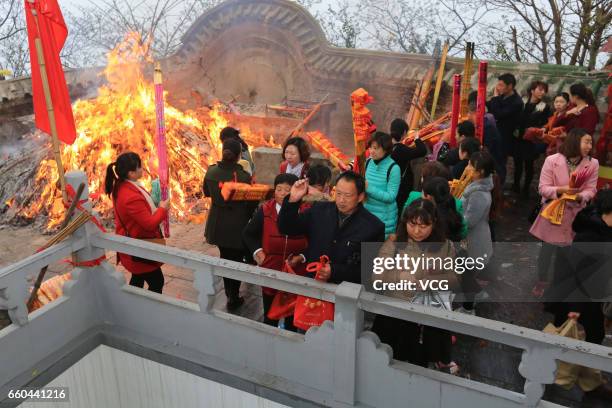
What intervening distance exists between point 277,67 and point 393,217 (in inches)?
514

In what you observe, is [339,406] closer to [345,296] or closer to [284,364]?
[284,364]

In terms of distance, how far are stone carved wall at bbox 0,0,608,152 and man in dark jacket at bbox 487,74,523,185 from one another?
16.7 feet

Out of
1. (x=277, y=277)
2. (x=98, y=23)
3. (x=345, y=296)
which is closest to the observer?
(x=345, y=296)

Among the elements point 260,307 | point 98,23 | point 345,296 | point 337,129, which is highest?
point 98,23

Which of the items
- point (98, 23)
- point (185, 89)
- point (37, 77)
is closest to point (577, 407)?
Answer: point (37, 77)

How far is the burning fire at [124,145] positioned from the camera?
31.0 feet

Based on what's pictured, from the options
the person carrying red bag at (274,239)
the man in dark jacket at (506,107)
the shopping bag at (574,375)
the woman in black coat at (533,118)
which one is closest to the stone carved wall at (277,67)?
the woman in black coat at (533,118)

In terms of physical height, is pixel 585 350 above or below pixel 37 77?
below

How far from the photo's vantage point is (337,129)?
1623 cm

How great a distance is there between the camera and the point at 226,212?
5117mm

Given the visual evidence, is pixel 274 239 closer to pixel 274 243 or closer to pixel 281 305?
pixel 274 243

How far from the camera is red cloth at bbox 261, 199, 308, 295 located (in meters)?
4.23

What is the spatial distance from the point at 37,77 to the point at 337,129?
12.2 metres

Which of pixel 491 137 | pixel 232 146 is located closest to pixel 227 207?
pixel 232 146
